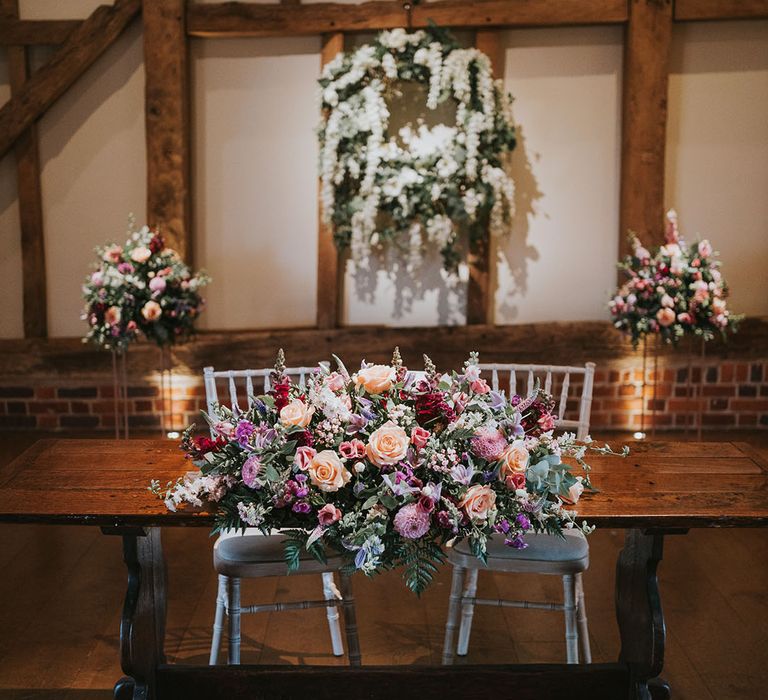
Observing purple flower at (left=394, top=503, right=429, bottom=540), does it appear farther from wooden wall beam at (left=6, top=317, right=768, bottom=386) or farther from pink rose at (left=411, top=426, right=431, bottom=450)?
wooden wall beam at (left=6, top=317, right=768, bottom=386)

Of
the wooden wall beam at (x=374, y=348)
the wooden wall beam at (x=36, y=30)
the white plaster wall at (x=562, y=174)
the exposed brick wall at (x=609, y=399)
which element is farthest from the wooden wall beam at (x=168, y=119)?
the white plaster wall at (x=562, y=174)

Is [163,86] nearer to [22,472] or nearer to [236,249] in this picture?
[236,249]

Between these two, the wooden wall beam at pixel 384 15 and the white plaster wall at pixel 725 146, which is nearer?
the wooden wall beam at pixel 384 15

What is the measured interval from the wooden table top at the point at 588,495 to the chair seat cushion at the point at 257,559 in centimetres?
26

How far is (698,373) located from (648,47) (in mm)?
1816

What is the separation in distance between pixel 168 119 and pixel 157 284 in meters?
1.42

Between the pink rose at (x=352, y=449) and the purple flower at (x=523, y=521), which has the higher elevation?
the pink rose at (x=352, y=449)

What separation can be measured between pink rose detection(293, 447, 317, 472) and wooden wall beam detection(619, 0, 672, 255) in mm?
3536

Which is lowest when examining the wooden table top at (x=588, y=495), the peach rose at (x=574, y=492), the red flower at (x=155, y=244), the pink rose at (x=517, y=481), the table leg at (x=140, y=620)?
the table leg at (x=140, y=620)

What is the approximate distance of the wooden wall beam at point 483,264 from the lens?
4918mm

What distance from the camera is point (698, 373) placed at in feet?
17.2

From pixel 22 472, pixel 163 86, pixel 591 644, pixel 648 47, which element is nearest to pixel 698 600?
pixel 591 644

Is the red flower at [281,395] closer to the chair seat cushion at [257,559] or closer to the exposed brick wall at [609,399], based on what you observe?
the chair seat cushion at [257,559]

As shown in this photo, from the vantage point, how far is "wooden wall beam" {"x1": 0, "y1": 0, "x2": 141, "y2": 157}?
4906mm
